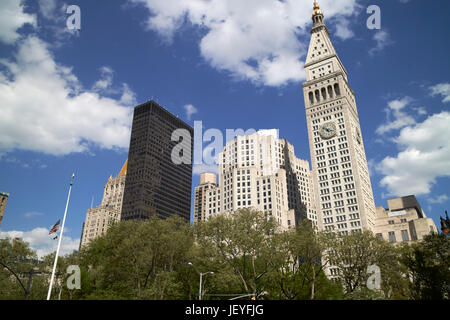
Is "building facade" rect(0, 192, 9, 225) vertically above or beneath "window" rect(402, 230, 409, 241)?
above

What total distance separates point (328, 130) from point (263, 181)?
3459cm

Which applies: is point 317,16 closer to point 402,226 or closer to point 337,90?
point 337,90

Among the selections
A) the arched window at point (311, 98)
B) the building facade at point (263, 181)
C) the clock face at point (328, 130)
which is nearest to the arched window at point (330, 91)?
the arched window at point (311, 98)

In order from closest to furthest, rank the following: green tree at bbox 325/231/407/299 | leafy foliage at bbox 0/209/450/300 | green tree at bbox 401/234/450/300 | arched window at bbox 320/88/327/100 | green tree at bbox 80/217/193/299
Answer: green tree at bbox 401/234/450/300 → leafy foliage at bbox 0/209/450/300 → green tree at bbox 325/231/407/299 → green tree at bbox 80/217/193/299 → arched window at bbox 320/88/327/100

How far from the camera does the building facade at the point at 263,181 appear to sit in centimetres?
13562

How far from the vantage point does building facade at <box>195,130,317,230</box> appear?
136m

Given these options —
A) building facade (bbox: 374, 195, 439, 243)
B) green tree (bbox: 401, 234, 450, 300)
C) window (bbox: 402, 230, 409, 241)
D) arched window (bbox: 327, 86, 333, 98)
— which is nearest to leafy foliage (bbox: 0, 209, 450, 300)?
green tree (bbox: 401, 234, 450, 300)

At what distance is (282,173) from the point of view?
14175cm

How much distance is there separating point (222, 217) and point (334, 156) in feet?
274

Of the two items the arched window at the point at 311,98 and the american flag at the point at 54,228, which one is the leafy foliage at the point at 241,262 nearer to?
the american flag at the point at 54,228

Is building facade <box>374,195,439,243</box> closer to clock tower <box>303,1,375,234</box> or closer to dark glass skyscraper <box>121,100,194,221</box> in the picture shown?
clock tower <box>303,1,375,234</box>

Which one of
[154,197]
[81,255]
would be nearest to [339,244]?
[81,255]

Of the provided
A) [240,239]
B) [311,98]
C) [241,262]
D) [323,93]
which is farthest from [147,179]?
[240,239]
